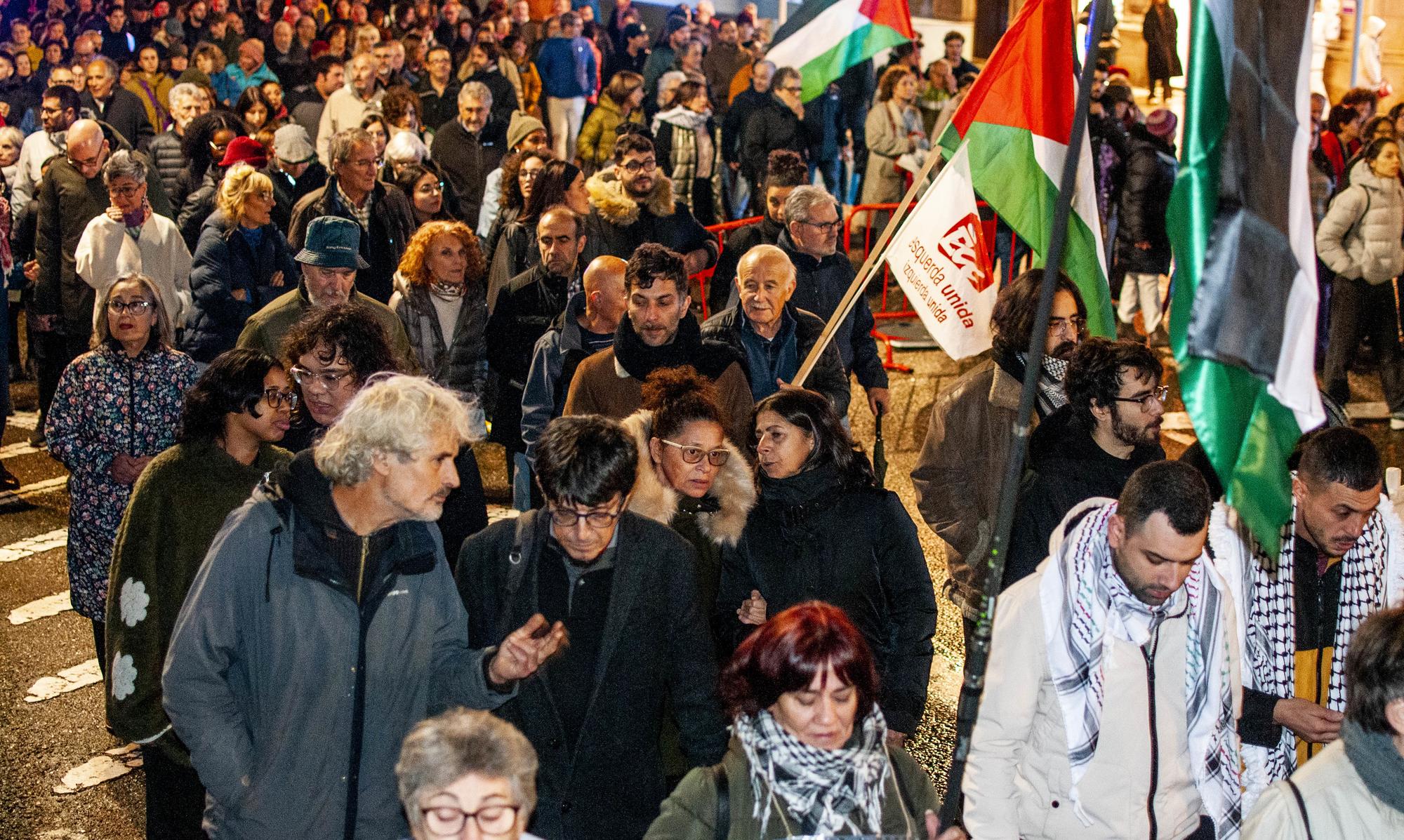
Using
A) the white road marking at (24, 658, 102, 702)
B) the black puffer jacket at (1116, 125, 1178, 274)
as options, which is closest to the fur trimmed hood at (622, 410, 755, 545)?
the white road marking at (24, 658, 102, 702)

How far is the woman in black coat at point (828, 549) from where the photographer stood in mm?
4922

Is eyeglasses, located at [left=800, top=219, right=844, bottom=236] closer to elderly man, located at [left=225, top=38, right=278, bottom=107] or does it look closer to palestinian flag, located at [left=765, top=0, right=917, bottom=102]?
palestinian flag, located at [left=765, top=0, right=917, bottom=102]

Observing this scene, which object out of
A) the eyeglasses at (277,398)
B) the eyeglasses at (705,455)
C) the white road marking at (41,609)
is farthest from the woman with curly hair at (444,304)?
the eyeglasses at (705,455)

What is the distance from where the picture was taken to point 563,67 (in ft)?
62.5

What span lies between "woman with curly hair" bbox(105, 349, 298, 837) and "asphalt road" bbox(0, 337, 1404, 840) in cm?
104

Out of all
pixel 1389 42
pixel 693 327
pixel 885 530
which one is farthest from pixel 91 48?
pixel 1389 42

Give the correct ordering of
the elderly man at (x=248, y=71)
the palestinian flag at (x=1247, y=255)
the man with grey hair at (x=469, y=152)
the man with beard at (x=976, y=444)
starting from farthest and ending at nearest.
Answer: the elderly man at (x=248, y=71) → the man with grey hair at (x=469, y=152) → the man with beard at (x=976, y=444) → the palestinian flag at (x=1247, y=255)

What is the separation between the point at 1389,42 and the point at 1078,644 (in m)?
24.8

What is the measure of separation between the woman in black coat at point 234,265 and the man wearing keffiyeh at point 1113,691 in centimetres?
614

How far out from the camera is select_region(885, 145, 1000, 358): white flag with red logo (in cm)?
654

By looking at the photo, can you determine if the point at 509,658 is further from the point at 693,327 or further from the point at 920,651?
the point at 693,327

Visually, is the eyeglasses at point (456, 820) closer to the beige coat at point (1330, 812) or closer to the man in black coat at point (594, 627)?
the man in black coat at point (594, 627)

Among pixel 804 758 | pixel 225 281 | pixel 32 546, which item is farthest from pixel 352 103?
pixel 804 758

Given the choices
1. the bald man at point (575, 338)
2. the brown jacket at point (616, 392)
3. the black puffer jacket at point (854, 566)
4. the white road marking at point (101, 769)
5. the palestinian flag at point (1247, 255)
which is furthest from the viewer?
the bald man at point (575, 338)
